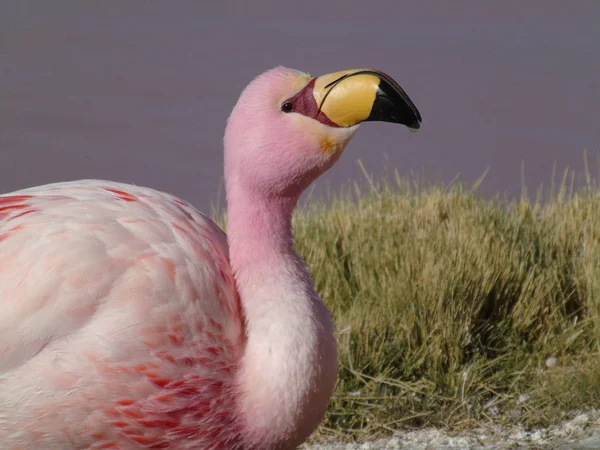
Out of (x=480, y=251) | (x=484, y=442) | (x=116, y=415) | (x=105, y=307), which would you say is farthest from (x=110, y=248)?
(x=480, y=251)

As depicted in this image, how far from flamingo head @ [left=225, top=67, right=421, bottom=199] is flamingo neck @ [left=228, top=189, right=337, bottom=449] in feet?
0.41

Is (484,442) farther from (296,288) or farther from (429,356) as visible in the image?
(296,288)

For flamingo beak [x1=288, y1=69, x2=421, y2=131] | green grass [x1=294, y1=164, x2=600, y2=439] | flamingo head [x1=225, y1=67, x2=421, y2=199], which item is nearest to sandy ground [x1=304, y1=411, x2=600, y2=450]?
green grass [x1=294, y1=164, x2=600, y2=439]

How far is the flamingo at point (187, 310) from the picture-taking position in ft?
9.58

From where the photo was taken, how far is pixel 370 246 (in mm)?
6000

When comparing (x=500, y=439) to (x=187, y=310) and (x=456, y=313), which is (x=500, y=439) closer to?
(x=456, y=313)

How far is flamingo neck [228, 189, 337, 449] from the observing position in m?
3.04

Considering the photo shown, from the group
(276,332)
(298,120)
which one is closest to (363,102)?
(298,120)

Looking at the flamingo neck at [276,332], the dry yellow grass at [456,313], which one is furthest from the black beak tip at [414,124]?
the dry yellow grass at [456,313]

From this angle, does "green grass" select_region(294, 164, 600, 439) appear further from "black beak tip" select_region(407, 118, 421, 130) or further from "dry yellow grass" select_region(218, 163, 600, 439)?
"black beak tip" select_region(407, 118, 421, 130)

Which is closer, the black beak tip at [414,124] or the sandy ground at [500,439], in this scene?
the black beak tip at [414,124]

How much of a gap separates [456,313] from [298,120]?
2483 millimetres

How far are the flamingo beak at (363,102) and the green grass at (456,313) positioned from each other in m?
2.10

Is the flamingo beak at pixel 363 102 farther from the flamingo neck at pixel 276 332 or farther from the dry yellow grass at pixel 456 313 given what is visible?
the dry yellow grass at pixel 456 313
